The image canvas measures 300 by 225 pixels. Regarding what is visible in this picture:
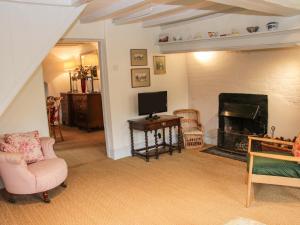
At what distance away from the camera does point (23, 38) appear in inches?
72.9

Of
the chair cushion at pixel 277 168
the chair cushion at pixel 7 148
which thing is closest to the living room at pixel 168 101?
the chair cushion at pixel 277 168

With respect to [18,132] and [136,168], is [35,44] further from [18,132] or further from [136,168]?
[136,168]

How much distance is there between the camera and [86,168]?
4.54 m

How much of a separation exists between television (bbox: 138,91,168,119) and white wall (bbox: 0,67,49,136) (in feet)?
5.20

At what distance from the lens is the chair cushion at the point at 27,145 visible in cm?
356

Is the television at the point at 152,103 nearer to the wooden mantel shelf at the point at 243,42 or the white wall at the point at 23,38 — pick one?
the wooden mantel shelf at the point at 243,42

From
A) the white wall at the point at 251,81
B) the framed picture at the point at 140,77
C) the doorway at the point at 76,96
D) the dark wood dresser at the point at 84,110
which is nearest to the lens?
the white wall at the point at 251,81

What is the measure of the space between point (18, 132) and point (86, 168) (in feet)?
3.76

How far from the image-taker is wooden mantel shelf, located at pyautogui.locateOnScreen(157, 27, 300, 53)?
359 cm

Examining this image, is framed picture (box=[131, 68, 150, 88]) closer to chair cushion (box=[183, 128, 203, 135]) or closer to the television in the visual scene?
the television

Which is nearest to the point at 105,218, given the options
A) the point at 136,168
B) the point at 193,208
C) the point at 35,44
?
the point at 193,208

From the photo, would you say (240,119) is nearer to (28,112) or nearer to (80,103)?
(28,112)

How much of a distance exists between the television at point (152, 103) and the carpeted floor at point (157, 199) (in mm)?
923

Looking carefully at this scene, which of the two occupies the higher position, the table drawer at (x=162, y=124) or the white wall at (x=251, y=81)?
the white wall at (x=251, y=81)
